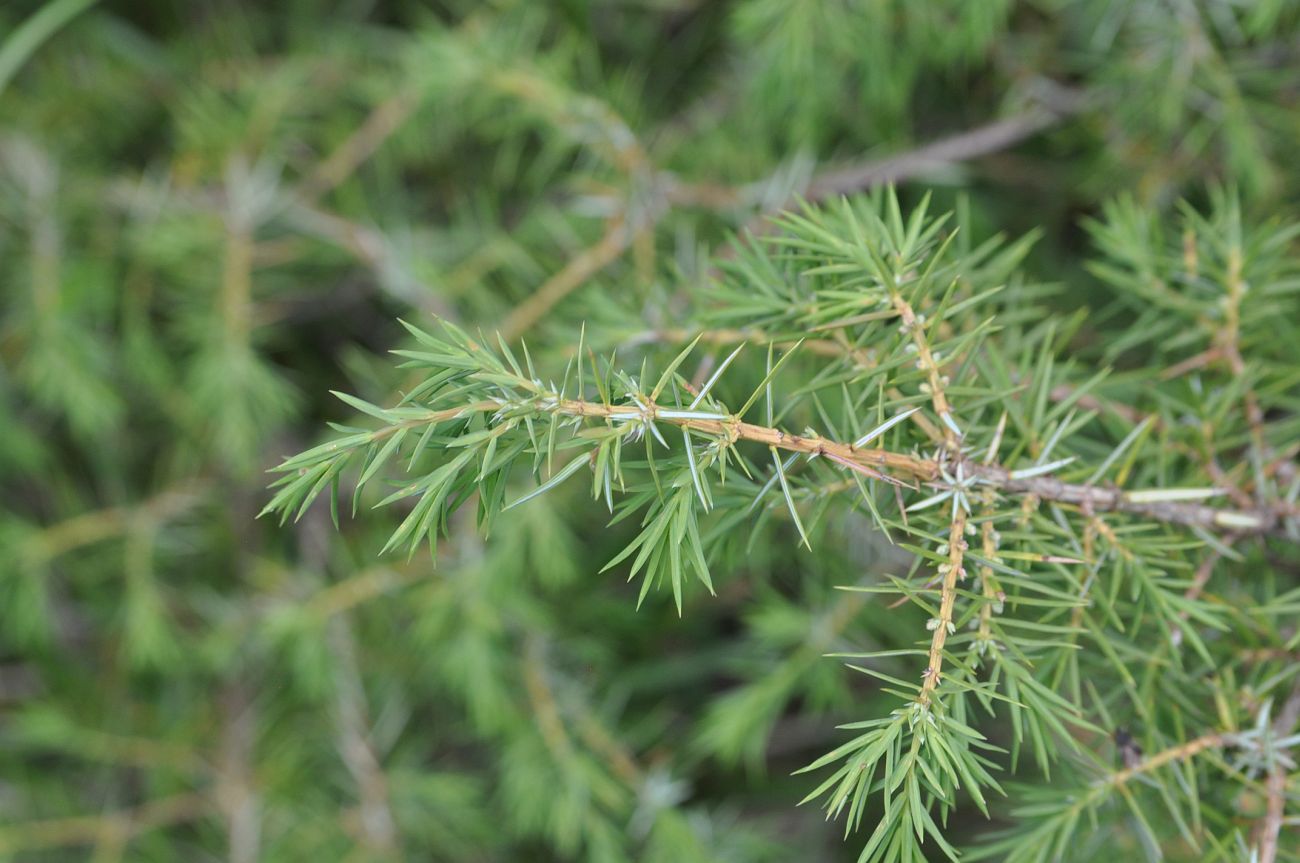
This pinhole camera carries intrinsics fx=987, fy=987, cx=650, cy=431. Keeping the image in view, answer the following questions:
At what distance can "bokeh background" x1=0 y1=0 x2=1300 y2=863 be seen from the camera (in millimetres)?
892

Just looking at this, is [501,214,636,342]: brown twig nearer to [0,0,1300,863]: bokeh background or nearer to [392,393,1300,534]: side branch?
[0,0,1300,863]: bokeh background

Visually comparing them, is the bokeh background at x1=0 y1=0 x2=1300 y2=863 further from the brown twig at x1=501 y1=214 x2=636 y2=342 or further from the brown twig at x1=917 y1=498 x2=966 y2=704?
the brown twig at x1=917 y1=498 x2=966 y2=704

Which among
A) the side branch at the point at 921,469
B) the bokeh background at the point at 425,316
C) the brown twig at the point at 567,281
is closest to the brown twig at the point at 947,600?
the side branch at the point at 921,469

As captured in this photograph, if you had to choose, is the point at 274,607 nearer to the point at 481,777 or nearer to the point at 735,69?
the point at 481,777

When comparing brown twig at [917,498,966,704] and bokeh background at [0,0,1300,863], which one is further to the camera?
bokeh background at [0,0,1300,863]

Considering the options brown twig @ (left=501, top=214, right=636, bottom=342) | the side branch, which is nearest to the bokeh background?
brown twig @ (left=501, top=214, right=636, bottom=342)

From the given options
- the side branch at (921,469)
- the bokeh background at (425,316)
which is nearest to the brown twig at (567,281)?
the bokeh background at (425,316)

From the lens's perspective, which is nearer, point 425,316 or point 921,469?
point 921,469

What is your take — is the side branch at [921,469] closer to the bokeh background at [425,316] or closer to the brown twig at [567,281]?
the bokeh background at [425,316]

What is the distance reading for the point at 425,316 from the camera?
93cm

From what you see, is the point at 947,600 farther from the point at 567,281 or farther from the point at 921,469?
the point at 567,281

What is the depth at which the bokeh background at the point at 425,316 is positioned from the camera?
892mm

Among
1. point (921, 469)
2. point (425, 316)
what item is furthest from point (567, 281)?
point (921, 469)

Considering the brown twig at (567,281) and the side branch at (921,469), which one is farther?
the brown twig at (567,281)
